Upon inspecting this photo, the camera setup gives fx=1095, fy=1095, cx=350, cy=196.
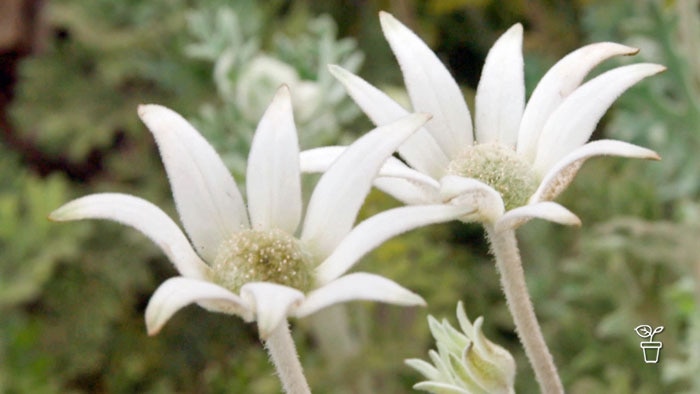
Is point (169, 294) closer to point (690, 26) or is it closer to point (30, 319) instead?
point (690, 26)

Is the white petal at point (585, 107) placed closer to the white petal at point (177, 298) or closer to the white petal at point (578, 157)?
the white petal at point (578, 157)

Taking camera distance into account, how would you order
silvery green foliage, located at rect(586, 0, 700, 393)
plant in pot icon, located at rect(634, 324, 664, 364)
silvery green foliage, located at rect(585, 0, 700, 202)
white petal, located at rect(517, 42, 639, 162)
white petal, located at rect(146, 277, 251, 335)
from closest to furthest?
white petal, located at rect(146, 277, 251, 335) → white petal, located at rect(517, 42, 639, 162) → plant in pot icon, located at rect(634, 324, 664, 364) → silvery green foliage, located at rect(586, 0, 700, 393) → silvery green foliage, located at rect(585, 0, 700, 202)

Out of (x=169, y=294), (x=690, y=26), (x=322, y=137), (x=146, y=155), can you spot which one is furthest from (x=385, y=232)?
(x=146, y=155)

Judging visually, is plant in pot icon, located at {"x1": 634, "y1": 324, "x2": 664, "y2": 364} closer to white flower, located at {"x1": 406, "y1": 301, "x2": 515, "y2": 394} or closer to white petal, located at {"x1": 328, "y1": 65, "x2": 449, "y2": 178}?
white flower, located at {"x1": 406, "y1": 301, "x2": 515, "y2": 394}

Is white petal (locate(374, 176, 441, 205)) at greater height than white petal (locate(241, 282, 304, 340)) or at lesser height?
greater

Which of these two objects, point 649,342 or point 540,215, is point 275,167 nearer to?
point 540,215

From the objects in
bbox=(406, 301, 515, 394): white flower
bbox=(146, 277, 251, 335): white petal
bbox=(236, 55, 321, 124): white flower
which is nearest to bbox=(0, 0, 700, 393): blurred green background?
bbox=(236, 55, 321, 124): white flower

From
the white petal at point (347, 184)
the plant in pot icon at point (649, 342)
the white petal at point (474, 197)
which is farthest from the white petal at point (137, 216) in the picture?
the plant in pot icon at point (649, 342)
